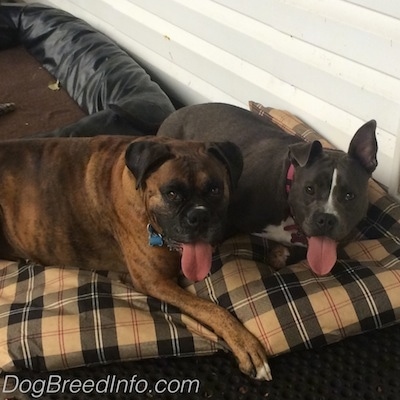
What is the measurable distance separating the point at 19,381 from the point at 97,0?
3.10 meters

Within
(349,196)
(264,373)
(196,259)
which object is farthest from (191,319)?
(349,196)

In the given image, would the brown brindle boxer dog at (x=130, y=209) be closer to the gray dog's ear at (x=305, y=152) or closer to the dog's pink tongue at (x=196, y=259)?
the dog's pink tongue at (x=196, y=259)

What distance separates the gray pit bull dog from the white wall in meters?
0.28

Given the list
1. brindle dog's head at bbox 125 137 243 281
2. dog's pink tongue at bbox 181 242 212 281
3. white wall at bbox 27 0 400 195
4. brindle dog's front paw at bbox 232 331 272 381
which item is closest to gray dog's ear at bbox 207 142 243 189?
brindle dog's head at bbox 125 137 243 281

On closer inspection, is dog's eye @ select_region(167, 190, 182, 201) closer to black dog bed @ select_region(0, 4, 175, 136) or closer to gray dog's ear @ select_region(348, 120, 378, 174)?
gray dog's ear @ select_region(348, 120, 378, 174)

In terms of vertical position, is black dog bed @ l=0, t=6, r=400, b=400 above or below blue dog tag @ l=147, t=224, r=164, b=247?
below

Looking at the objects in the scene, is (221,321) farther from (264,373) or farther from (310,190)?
(310,190)

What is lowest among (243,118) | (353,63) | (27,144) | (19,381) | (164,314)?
(19,381)

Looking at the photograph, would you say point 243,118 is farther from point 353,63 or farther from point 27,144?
point 27,144

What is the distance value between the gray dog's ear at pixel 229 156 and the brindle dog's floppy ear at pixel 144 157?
0.56ft

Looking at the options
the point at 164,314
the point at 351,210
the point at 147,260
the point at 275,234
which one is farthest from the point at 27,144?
the point at 351,210

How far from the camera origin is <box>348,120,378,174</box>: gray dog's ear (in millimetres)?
2295

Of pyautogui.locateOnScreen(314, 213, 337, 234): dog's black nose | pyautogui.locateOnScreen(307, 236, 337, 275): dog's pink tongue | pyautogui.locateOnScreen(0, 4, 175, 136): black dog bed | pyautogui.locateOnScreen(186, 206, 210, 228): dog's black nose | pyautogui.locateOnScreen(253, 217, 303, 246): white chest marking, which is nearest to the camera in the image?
pyautogui.locateOnScreen(186, 206, 210, 228): dog's black nose

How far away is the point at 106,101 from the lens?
3.85 m
